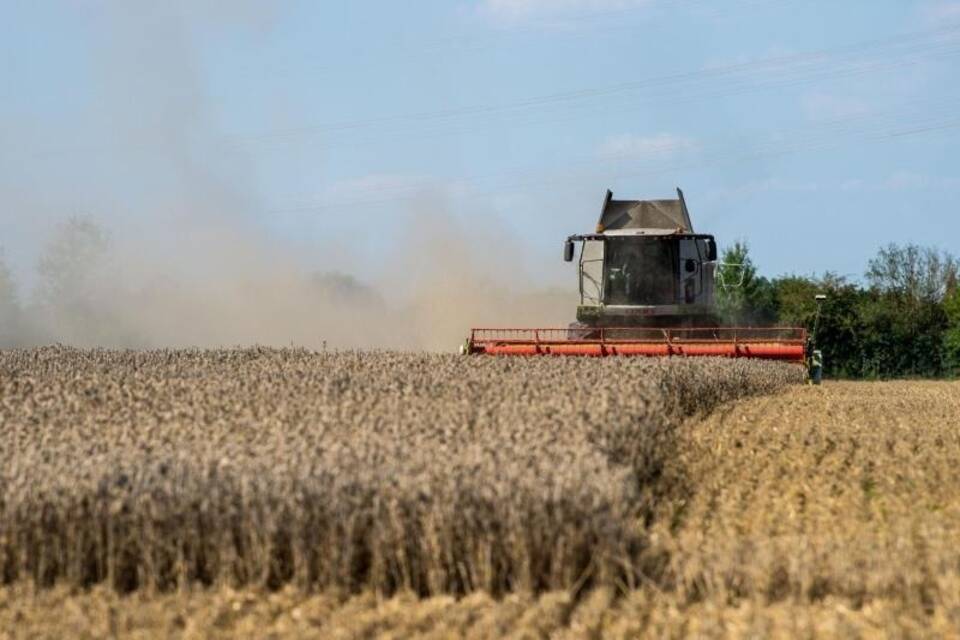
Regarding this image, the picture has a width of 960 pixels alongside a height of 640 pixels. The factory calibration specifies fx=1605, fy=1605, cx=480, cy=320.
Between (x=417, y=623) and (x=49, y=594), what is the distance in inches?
91.0

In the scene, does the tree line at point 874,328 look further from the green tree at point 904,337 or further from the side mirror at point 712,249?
the side mirror at point 712,249

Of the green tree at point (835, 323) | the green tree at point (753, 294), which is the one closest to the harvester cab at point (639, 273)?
the green tree at point (753, 294)

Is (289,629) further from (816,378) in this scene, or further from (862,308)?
(862,308)

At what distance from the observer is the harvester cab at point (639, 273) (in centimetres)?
2589

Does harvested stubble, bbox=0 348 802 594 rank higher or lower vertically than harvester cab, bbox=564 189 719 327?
lower

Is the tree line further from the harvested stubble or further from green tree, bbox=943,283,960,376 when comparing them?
the harvested stubble

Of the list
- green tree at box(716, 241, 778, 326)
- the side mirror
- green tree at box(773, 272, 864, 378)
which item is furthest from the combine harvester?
green tree at box(773, 272, 864, 378)

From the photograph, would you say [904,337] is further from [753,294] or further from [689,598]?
[689,598]

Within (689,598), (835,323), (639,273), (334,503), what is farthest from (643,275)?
(835,323)

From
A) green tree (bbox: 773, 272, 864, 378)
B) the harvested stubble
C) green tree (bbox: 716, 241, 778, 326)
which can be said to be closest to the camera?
the harvested stubble

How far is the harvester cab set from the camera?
84.9 feet

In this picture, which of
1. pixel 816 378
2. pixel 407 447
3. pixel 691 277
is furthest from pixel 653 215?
pixel 407 447

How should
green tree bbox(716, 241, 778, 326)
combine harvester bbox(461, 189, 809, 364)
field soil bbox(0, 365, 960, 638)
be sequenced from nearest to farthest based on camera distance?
field soil bbox(0, 365, 960, 638), combine harvester bbox(461, 189, 809, 364), green tree bbox(716, 241, 778, 326)

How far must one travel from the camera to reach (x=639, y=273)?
85.1 ft
